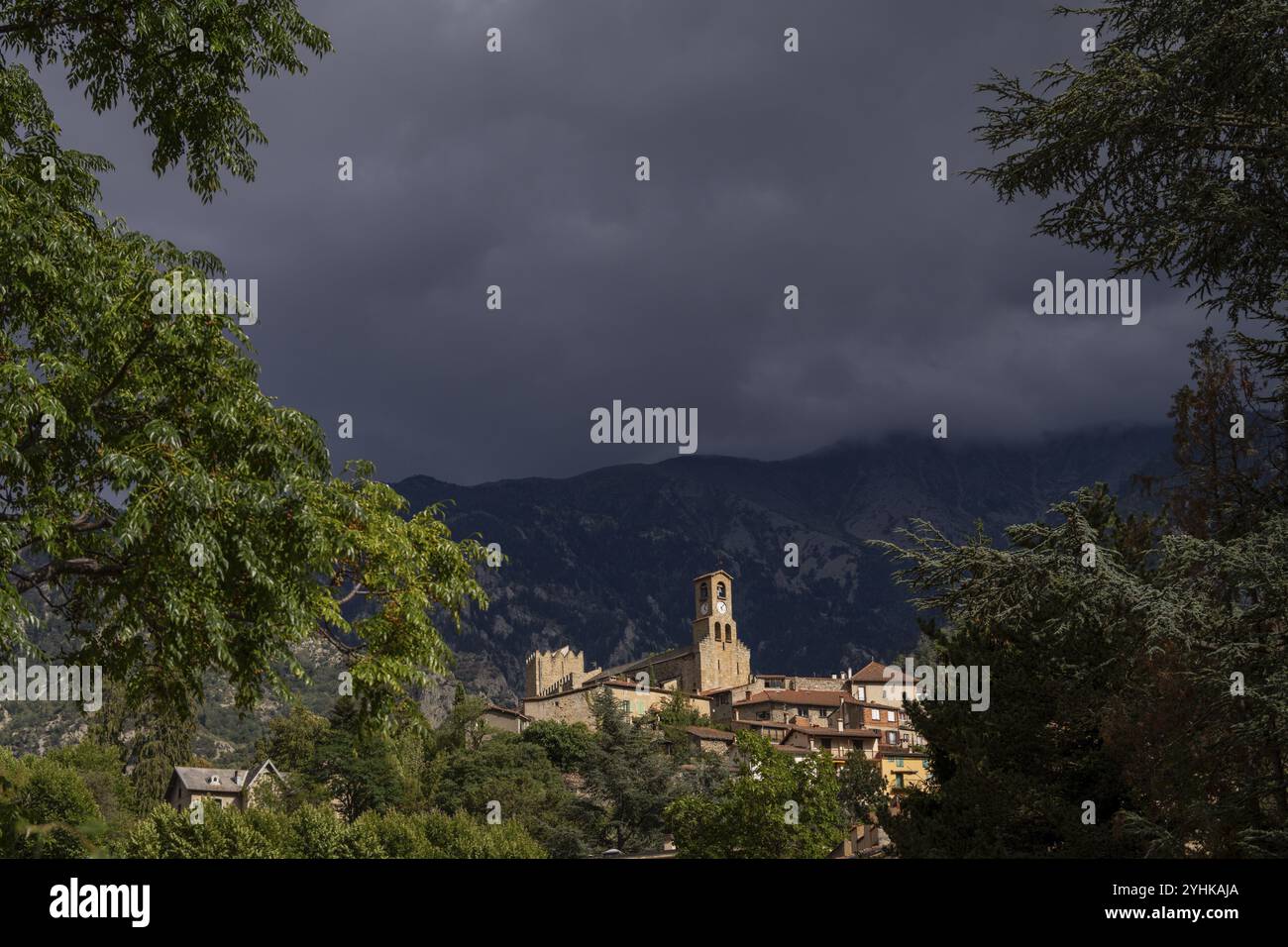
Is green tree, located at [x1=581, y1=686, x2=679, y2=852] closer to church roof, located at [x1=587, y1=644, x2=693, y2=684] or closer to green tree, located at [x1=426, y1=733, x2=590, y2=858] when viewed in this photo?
green tree, located at [x1=426, y1=733, x2=590, y2=858]

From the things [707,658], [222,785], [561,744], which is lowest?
[222,785]

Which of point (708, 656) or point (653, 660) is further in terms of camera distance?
point (653, 660)

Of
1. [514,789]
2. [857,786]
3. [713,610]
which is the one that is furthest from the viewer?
[713,610]

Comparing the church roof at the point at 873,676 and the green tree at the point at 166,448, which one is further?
the church roof at the point at 873,676

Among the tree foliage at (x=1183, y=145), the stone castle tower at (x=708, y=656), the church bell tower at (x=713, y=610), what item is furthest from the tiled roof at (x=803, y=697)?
the tree foliage at (x=1183, y=145)

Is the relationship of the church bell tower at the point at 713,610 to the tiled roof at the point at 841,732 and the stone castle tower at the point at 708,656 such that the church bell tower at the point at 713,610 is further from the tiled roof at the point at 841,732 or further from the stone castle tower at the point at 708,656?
the tiled roof at the point at 841,732

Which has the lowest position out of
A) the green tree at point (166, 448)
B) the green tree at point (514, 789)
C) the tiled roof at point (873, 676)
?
the green tree at point (514, 789)

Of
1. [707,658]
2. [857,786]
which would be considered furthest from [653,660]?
[857,786]

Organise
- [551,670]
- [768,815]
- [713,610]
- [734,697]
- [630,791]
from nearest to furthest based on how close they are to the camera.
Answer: [768,815] → [630,791] → [734,697] → [713,610] → [551,670]

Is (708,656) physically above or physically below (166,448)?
below

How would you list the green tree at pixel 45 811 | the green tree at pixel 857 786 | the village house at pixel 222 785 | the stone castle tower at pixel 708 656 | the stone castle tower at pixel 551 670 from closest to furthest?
the green tree at pixel 45 811
the green tree at pixel 857 786
the village house at pixel 222 785
the stone castle tower at pixel 708 656
the stone castle tower at pixel 551 670

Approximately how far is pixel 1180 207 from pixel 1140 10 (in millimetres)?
3848

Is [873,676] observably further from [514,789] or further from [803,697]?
[514,789]
